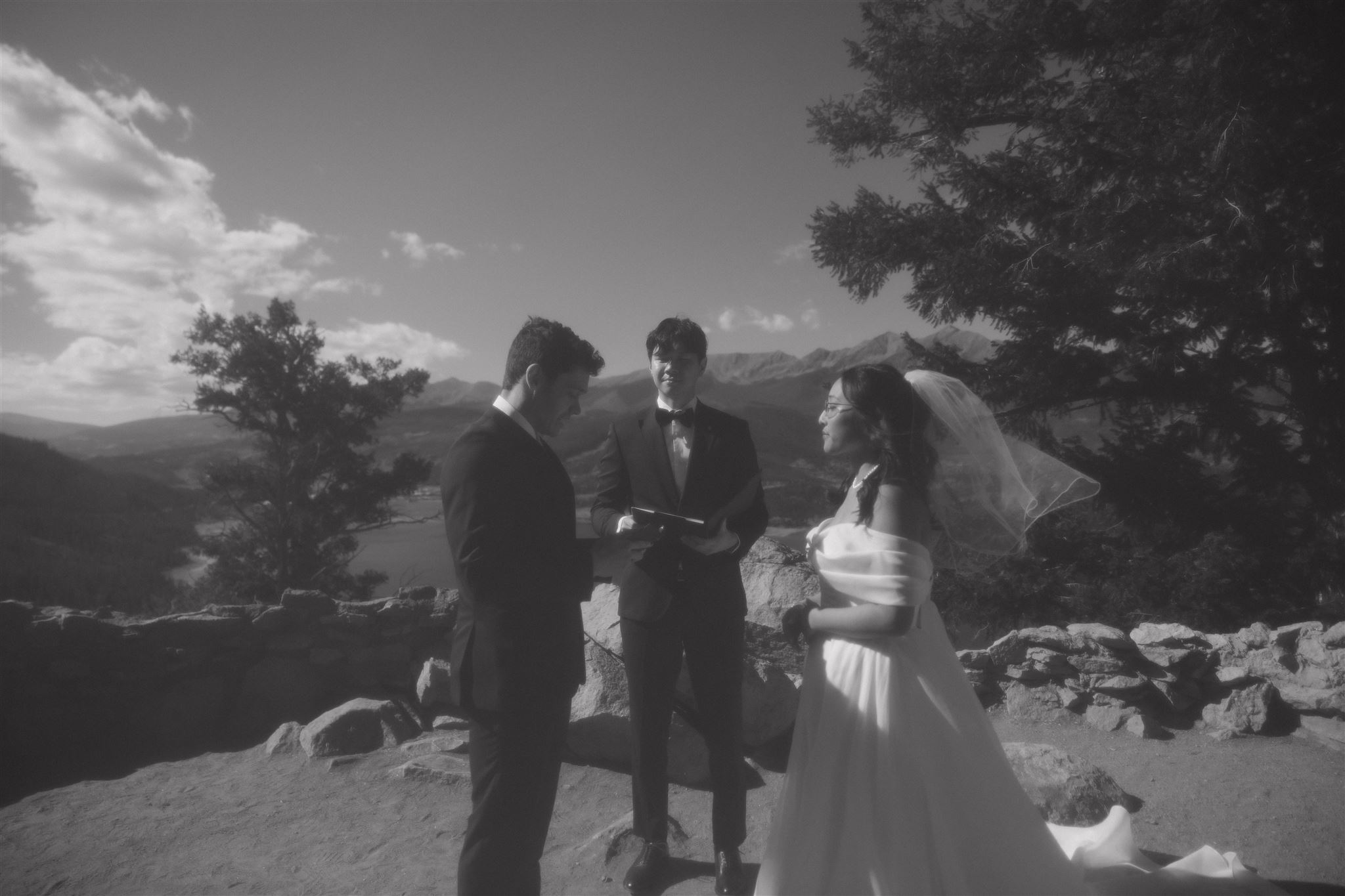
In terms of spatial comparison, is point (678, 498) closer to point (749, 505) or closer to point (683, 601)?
point (749, 505)

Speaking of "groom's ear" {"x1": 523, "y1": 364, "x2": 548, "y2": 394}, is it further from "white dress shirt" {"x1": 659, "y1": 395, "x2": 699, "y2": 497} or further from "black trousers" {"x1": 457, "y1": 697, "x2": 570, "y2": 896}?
"black trousers" {"x1": 457, "y1": 697, "x2": 570, "y2": 896}

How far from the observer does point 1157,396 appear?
922 cm

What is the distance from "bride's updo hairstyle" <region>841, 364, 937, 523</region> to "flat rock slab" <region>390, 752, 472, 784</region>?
10.5 ft

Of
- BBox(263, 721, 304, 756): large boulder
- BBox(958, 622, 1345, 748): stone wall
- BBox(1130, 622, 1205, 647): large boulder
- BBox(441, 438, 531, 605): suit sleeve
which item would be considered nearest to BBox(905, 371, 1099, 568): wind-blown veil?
BBox(441, 438, 531, 605): suit sleeve

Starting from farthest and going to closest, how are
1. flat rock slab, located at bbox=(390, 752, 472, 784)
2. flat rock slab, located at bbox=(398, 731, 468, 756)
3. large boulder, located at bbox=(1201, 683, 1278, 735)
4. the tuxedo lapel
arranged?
flat rock slab, located at bbox=(398, 731, 468, 756), large boulder, located at bbox=(1201, 683, 1278, 735), flat rock slab, located at bbox=(390, 752, 472, 784), the tuxedo lapel

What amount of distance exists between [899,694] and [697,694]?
3.06 feet

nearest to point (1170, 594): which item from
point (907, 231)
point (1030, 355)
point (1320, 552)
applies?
point (1320, 552)

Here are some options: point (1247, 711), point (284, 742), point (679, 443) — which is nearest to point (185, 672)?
point (284, 742)

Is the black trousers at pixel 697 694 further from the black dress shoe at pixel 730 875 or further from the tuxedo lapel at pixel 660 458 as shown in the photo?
the tuxedo lapel at pixel 660 458

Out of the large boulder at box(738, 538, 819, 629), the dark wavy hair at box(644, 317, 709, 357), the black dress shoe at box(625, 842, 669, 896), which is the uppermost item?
the dark wavy hair at box(644, 317, 709, 357)

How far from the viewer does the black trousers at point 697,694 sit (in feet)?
9.50

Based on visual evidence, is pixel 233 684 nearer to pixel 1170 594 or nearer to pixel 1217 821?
pixel 1217 821

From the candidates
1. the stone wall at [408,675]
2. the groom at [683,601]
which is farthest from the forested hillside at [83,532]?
the groom at [683,601]

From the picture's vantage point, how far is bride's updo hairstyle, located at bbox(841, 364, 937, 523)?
2279 millimetres
